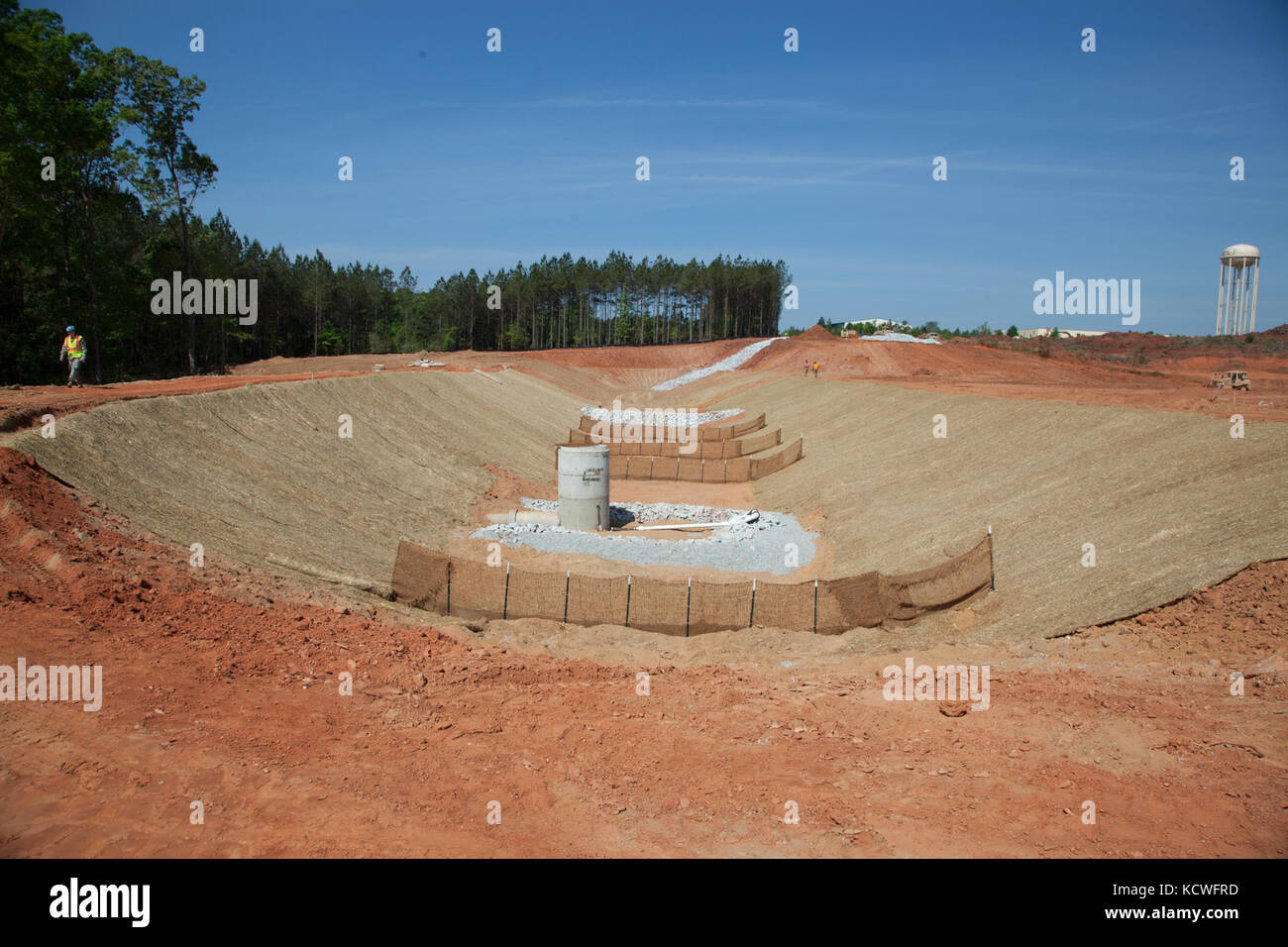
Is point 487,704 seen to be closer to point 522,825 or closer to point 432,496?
point 522,825

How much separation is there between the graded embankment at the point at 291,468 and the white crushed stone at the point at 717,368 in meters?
51.4

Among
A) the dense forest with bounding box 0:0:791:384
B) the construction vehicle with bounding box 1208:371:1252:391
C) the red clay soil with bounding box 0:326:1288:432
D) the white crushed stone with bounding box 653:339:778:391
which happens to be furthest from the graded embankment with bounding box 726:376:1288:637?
the white crushed stone with bounding box 653:339:778:391

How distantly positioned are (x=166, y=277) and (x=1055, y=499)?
6361 cm

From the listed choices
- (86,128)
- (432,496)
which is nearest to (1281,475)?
(432,496)

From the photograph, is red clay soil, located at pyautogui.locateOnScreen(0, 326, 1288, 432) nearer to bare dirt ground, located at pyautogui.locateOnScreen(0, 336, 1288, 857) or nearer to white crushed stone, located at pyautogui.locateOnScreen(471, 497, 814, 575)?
bare dirt ground, located at pyautogui.locateOnScreen(0, 336, 1288, 857)

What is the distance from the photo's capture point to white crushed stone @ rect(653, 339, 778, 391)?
85875 mm

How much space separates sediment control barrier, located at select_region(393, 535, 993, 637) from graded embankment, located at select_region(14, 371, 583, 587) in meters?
1.64

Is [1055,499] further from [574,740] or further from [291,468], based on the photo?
[291,468]

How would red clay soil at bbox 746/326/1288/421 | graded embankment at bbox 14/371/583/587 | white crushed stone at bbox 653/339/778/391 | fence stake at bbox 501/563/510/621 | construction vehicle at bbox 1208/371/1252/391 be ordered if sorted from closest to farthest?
fence stake at bbox 501/563/510/621 → graded embankment at bbox 14/371/583/587 → construction vehicle at bbox 1208/371/1252/391 → red clay soil at bbox 746/326/1288/421 → white crushed stone at bbox 653/339/778/391

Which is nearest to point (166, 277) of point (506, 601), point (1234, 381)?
point (506, 601)

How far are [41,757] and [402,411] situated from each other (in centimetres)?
2706

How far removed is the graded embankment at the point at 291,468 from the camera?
49.8 ft

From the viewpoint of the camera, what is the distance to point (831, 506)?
26812 millimetres

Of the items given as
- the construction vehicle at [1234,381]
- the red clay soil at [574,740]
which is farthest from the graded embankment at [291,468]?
the construction vehicle at [1234,381]
